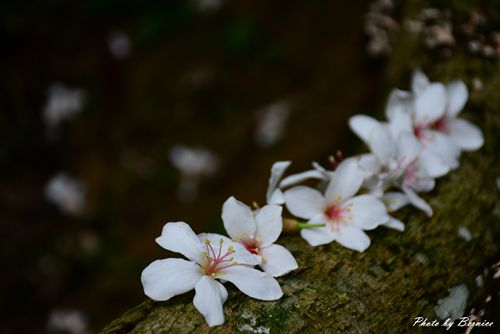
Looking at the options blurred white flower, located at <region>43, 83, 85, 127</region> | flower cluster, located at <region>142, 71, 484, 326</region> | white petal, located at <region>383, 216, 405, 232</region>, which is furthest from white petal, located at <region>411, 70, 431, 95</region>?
blurred white flower, located at <region>43, 83, 85, 127</region>

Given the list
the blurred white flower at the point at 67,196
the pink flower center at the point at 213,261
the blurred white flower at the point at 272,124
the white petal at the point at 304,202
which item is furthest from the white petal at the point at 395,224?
the blurred white flower at the point at 67,196

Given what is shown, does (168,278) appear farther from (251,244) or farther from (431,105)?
(431,105)

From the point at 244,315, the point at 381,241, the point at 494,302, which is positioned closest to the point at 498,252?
the point at 494,302

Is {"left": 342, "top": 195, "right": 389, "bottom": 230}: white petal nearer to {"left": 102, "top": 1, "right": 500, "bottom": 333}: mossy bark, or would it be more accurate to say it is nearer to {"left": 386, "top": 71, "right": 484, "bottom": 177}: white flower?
{"left": 102, "top": 1, "right": 500, "bottom": 333}: mossy bark

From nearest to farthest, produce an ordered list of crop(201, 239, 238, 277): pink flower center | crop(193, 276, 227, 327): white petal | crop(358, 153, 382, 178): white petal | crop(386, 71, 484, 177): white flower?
crop(193, 276, 227, 327): white petal, crop(201, 239, 238, 277): pink flower center, crop(358, 153, 382, 178): white petal, crop(386, 71, 484, 177): white flower

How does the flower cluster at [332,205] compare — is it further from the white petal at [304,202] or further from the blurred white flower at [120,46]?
the blurred white flower at [120,46]

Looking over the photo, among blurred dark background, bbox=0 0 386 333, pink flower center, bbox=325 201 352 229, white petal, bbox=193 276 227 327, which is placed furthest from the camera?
blurred dark background, bbox=0 0 386 333

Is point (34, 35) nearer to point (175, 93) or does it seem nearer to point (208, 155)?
point (175, 93)
